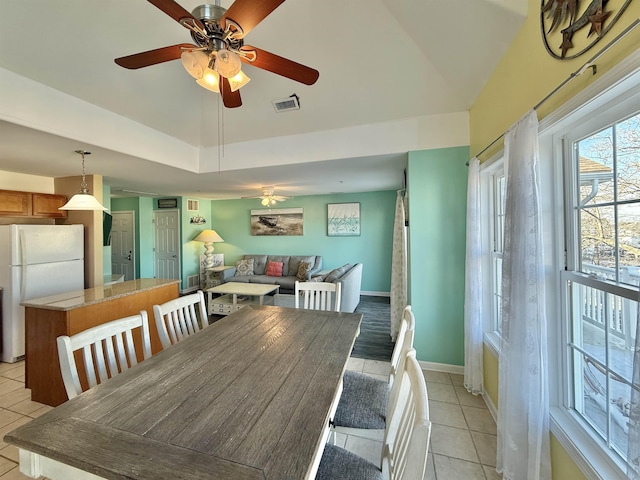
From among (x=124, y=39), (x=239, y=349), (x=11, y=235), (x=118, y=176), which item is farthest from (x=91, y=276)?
(x=239, y=349)

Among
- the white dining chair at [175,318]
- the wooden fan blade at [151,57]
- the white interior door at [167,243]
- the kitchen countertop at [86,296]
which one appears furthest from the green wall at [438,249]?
the white interior door at [167,243]

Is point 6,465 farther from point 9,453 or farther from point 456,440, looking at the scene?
point 456,440

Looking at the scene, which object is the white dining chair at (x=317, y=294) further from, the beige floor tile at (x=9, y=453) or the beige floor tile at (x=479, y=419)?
the beige floor tile at (x=9, y=453)

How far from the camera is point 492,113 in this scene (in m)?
1.96

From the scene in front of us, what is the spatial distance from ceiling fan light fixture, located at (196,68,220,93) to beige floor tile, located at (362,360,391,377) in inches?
108

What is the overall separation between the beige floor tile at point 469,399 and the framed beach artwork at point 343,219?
394 cm

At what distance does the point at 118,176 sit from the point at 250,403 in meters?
4.08

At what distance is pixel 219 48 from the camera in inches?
50.4

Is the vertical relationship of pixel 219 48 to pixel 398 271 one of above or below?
above

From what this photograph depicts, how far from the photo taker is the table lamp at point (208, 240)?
6.11 metres

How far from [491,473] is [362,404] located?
91 cm

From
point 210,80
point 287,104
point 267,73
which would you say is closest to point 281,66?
point 210,80

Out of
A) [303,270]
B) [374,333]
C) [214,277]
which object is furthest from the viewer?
[214,277]

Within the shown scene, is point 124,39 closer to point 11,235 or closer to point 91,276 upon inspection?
point 11,235
